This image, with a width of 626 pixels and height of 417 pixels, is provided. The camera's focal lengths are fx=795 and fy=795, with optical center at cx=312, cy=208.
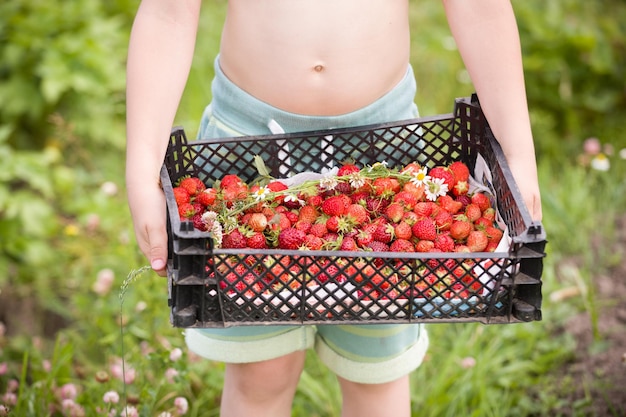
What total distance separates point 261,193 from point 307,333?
368mm

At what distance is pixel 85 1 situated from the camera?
313 cm

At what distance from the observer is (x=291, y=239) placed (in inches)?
54.6

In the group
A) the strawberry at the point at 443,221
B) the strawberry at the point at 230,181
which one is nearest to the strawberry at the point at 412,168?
the strawberry at the point at 443,221

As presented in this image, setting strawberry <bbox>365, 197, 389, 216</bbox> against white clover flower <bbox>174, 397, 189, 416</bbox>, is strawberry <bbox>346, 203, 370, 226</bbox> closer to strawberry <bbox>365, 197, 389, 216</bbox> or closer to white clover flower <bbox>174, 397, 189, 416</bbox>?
strawberry <bbox>365, 197, 389, 216</bbox>

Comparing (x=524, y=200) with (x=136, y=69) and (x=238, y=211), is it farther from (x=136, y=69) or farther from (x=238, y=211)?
(x=136, y=69)

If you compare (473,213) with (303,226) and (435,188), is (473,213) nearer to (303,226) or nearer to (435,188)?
(435,188)

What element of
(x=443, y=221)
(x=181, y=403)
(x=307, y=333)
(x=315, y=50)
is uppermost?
(x=315, y=50)

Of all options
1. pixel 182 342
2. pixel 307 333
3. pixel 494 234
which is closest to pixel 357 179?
pixel 494 234

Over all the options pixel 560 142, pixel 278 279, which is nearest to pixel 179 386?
pixel 278 279

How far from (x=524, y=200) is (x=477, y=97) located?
263mm

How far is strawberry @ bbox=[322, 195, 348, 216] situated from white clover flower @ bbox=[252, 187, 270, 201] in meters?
0.11

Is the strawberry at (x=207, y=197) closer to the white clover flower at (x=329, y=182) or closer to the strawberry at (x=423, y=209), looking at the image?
the white clover flower at (x=329, y=182)

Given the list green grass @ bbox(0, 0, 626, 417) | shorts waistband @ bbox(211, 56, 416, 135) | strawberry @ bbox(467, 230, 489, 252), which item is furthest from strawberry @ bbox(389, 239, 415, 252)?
green grass @ bbox(0, 0, 626, 417)

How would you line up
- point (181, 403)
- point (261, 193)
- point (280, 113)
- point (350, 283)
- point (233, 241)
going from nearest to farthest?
point (350, 283)
point (233, 241)
point (261, 193)
point (280, 113)
point (181, 403)
